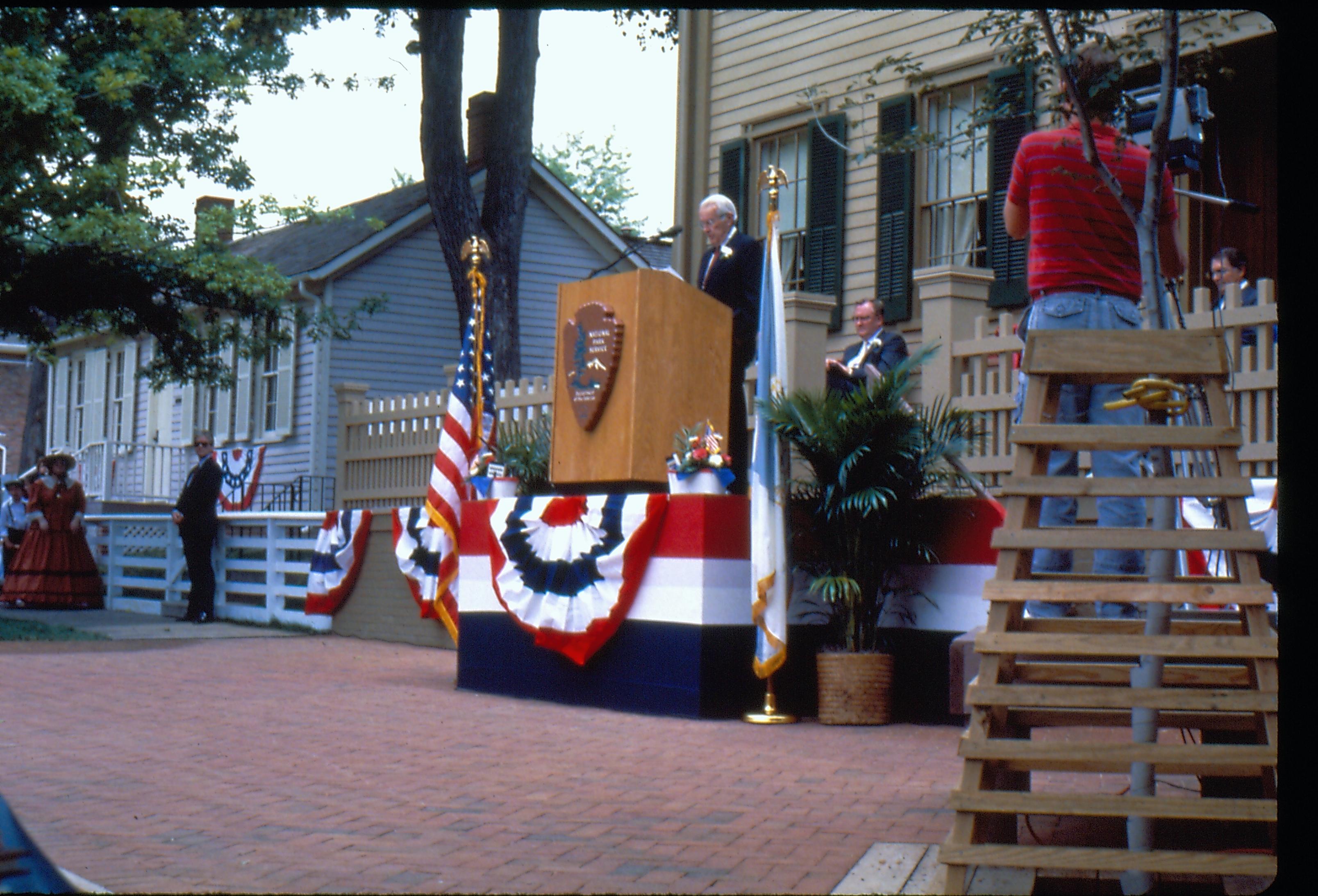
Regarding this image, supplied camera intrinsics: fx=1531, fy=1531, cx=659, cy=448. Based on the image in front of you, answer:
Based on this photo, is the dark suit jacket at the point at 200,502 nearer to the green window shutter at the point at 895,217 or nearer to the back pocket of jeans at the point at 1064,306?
the green window shutter at the point at 895,217

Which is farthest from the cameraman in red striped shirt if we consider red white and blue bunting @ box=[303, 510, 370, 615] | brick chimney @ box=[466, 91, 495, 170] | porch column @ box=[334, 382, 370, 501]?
brick chimney @ box=[466, 91, 495, 170]

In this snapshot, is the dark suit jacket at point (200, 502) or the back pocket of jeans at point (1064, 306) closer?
the back pocket of jeans at point (1064, 306)

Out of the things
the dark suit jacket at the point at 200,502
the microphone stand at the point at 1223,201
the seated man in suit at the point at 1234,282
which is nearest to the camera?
the microphone stand at the point at 1223,201

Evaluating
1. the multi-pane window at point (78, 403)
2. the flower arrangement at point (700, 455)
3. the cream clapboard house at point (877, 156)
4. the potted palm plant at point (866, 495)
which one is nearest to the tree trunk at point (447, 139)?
the cream clapboard house at point (877, 156)

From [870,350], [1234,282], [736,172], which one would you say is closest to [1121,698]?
[1234,282]

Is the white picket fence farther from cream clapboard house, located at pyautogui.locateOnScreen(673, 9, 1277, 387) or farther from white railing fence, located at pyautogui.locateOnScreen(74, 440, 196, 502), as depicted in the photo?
white railing fence, located at pyautogui.locateOnScreen(74, 440, 196, 502)

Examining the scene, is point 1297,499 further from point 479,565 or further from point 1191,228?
point 1191,228

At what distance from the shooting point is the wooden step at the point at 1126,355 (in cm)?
409

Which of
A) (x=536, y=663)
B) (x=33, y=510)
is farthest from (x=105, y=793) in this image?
(x=33, y=510)

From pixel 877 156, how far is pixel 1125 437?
10628mm

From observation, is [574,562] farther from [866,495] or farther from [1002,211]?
[1002,211]

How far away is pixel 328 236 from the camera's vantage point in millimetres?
28594

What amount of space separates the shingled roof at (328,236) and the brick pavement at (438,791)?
1589cm

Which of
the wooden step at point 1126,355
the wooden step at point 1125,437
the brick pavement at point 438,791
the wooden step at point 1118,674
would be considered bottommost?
the brick pavement at point 438,791
